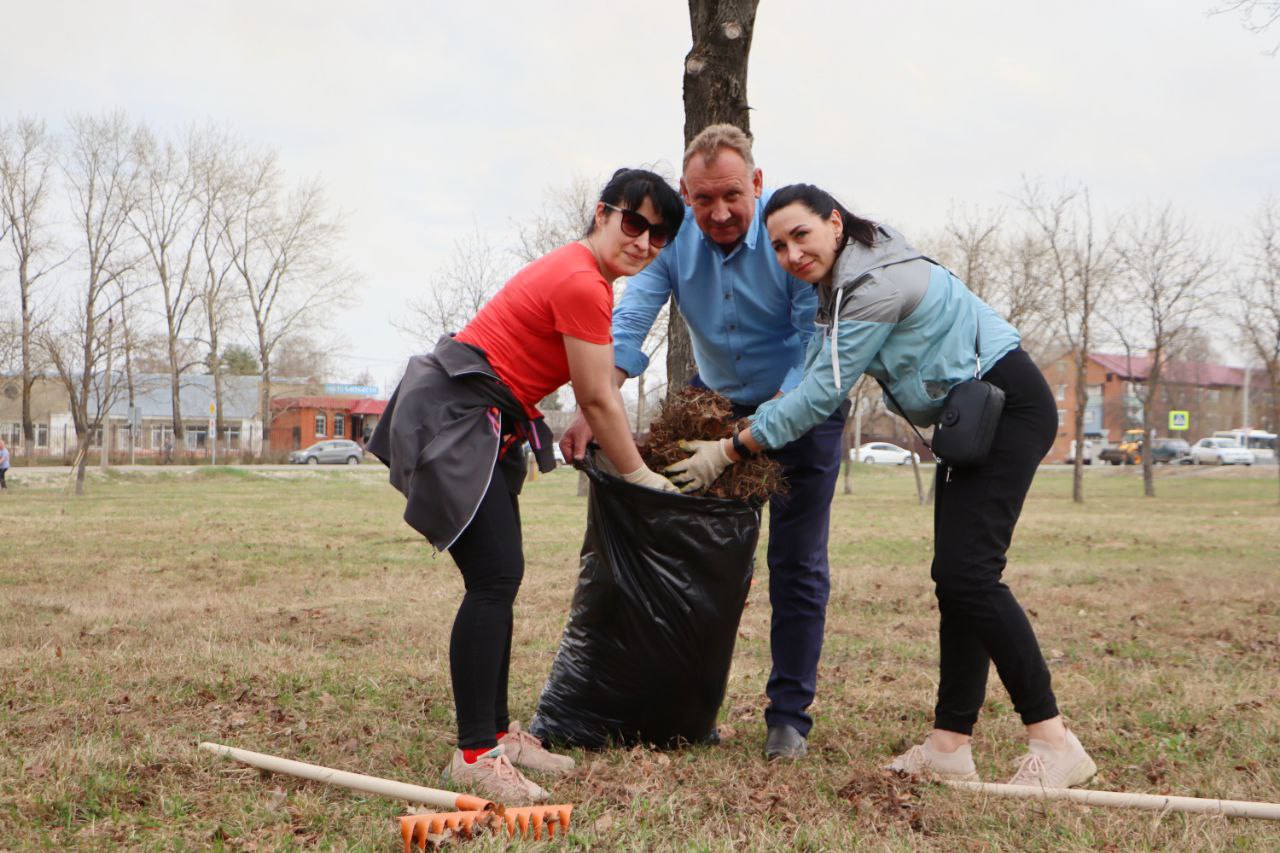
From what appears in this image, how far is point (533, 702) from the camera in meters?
3.66

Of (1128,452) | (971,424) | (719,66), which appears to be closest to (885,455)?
(1128,452)

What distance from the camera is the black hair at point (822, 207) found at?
109 inches

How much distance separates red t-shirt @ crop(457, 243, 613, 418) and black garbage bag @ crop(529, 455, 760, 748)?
14.2 inches

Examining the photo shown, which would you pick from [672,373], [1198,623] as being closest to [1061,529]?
[1198,623]

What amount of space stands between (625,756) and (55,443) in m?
Result: 44.5

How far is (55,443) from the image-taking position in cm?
4072

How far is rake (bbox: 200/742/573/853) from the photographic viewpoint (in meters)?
2.22

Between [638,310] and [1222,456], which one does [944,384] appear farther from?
[1222,456]

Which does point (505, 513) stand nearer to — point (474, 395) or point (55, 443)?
point (474, 395)

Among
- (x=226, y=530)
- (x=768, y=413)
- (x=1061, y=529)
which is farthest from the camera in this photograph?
(x=1061, y=529)

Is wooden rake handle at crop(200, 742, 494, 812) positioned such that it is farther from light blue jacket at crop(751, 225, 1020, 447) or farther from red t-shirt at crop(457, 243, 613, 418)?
light blue jacket at crop(751, 225, 1020, 447)

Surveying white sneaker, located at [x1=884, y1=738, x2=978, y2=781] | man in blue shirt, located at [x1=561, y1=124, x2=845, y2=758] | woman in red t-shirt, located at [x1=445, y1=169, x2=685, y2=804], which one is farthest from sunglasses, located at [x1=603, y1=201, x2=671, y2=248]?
white sneaker, located at [x1=884, y1=738, x2=978, y2=781]

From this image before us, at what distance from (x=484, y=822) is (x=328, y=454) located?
40329 mm

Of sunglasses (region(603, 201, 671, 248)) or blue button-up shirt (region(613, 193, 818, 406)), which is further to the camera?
blue button-up shirt (region(613, 193, 818, 406))
